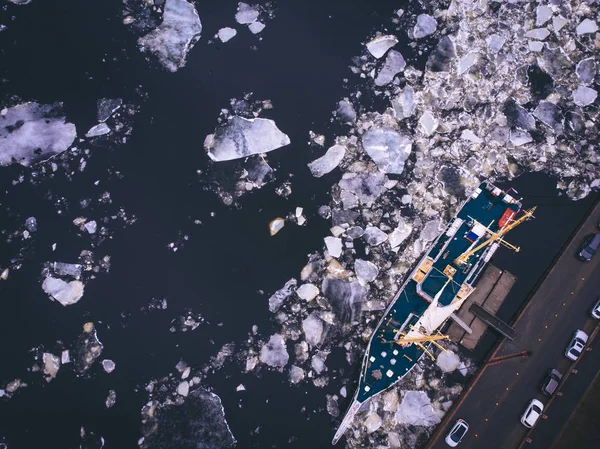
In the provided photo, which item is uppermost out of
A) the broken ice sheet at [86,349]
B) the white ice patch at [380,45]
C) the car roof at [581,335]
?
the white ice patch at [380,45]

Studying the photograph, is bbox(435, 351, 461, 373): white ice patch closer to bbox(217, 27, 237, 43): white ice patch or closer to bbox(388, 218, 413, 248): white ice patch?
bbox(388, 218, 413, 248): white ice patch

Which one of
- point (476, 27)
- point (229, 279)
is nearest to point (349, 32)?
point (476, 27)

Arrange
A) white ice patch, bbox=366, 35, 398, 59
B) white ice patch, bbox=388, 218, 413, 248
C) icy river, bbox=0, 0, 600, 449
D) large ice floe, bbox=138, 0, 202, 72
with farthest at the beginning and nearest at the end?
1. white ice patch, bbox=366, 35, 398, 59
2. large ice floe, bbox=138, 0, 202, 72
3. white ice patch, bbox=388, 218, 413, 248
4. icy river, bbox=0, 0, 600, 449

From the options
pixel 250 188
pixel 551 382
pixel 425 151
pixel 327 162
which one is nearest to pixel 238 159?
pixel 250 188

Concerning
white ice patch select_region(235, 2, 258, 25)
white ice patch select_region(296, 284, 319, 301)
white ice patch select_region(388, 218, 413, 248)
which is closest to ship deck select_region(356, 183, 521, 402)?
white ice patch select_region(388, 218, 413, 248)

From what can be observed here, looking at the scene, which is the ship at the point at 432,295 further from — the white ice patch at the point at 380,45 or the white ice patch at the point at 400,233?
the white ice patch at the point at 380,45

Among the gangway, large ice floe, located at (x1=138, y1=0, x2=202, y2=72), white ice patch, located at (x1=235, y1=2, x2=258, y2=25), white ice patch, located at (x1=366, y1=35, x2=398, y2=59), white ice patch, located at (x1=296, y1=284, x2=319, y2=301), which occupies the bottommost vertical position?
white ice patch, located at (x1=296, y1=284, x2=319, y2=301)

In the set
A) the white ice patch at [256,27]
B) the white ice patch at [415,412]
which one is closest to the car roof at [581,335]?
the white ice patch at [415,412]

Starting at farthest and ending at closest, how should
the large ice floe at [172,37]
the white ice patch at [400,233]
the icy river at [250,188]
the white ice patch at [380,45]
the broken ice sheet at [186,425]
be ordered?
the white ice patch at [380,45] → the large ice floe at [172,37] → the white ice patch at [400,233] → the icy river at [250,188] → the broken ice sheet at [186,425]

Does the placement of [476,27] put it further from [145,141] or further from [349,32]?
[145,141]
